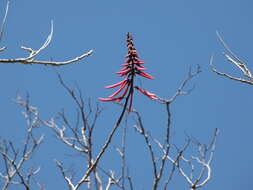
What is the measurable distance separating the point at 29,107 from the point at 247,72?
4.94 metres

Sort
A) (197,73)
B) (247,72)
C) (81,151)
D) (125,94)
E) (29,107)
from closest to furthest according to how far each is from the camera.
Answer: (125,94)
(247,72)
(81,151)
(197,73)
(29,107)

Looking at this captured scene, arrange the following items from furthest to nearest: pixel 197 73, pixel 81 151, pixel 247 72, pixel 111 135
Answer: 1. pixel 197 73
2. pixel 81 151
3. pixel 247 72
4. pixel 111 135

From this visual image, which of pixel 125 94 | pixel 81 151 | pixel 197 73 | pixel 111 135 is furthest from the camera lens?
pixel 197 73

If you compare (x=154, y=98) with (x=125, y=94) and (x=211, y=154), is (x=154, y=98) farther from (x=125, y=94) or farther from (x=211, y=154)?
(x=211, y=154)

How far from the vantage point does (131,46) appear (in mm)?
2457

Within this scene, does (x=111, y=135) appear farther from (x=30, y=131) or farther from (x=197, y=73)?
(x=30, y=131)

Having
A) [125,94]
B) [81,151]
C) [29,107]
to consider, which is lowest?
[125,94]

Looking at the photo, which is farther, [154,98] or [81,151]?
[81,151]

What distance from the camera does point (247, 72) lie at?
2.67 metres

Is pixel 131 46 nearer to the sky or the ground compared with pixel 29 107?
nearer to the ground

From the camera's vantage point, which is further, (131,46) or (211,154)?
(211,154)

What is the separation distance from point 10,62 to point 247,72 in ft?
5.31

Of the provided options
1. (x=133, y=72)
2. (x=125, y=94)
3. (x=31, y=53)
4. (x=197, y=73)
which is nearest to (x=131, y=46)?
(x=133, y=72)

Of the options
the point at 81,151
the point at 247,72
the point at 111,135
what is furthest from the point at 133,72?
the point at 81,151
